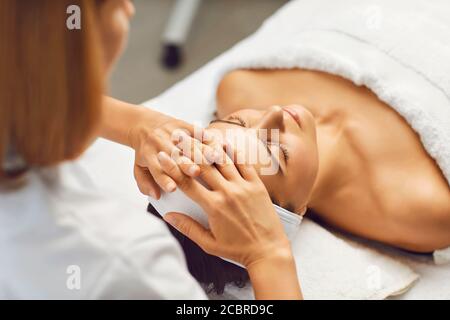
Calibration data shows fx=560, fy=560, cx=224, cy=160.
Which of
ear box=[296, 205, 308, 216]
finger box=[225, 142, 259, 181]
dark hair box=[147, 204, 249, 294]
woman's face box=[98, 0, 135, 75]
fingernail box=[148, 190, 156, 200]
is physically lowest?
dark hair box=[147, 204, 249, 294]

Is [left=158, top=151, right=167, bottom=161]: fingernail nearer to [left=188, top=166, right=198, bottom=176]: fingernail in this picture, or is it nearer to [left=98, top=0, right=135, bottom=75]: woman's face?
[left=188, top=166, right=198, bottom=176]: fingernail


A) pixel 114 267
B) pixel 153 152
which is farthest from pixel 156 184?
pixel 114 267

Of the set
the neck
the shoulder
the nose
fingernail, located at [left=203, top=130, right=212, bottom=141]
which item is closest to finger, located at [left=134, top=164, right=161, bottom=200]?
fingernail, located at [left=203, top=130, right=212, bottom=141]

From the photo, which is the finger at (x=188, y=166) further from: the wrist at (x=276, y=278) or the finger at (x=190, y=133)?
the wrist at (x=276, y=278)

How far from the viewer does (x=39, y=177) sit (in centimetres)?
61

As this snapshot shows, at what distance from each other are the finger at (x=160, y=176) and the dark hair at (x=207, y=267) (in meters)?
0.12

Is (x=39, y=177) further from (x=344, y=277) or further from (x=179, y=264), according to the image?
(x=344, y=277)

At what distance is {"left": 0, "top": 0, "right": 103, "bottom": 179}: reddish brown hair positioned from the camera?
501 millimetres

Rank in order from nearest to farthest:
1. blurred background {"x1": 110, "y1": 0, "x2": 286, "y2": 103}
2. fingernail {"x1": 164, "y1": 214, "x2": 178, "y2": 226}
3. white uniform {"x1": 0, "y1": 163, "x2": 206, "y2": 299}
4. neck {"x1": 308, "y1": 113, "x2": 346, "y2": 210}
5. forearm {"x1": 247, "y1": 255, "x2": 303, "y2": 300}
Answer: white uniform {"x1": 0, "y1": 163, "x2": 206, "y2": 299} < forearm {"x1": 247, "y1": 255, "x2": 303, "y2": 300} < fingernail {"x1": 164, "y1": 214, "x2": 178, "y2": 226} < neck {"x1": 308, "y1": 113, "x2": 346, "y2": 210} < blurred background {"x1": 110, "y1": 0, "x2": 286, "y2": 103}

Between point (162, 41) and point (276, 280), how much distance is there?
59.6 inches

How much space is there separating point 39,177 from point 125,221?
0.36ft

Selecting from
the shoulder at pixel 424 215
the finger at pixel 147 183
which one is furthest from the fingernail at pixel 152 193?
the shoulder at pixel 424 215

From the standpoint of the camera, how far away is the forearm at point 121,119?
1087 mm

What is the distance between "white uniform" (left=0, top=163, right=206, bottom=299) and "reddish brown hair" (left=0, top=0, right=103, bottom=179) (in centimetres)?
6
